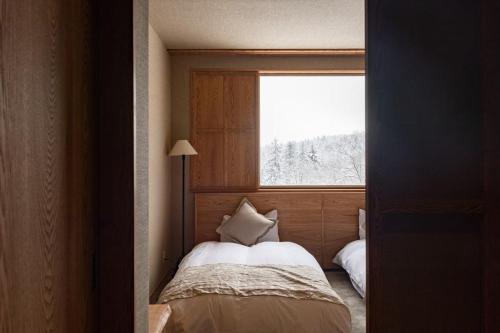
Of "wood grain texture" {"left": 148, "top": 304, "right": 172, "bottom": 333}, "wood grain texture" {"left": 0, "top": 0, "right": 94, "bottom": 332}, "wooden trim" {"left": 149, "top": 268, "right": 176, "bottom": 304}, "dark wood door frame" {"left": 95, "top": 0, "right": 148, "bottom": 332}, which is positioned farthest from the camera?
"wooden trim" {"left": 149, "top": 268, "right": 176, "bottom": 304}

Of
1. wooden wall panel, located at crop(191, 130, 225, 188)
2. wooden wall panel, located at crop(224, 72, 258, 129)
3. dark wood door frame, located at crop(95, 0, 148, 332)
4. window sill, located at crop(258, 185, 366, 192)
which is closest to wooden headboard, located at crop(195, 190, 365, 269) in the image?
window sill, located at crop(258, 185, 366, 192)

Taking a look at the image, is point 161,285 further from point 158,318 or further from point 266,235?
point 158,318

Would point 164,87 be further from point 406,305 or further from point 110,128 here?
point 406,305

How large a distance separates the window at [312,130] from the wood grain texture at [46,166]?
4278 mm

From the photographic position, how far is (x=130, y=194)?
1176 mm

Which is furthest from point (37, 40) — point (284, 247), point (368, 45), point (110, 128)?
point (284, 247)

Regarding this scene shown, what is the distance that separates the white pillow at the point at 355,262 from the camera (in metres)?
3.96

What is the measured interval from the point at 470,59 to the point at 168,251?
174 inches

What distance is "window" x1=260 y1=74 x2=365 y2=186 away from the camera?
5324 mm

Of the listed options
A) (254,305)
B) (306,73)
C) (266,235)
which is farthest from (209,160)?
(254,305)

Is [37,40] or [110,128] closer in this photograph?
[37,40]

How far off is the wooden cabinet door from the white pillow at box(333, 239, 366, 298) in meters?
1.42

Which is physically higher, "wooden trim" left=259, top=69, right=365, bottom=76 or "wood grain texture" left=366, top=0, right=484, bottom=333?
"wooden trim" left=259, top=69, right=365, bottom=76

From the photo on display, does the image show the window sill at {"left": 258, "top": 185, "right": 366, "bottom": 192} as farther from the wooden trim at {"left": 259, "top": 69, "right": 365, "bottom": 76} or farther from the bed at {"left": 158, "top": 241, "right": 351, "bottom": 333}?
the bed at {"left": 158, "top": 241, "right": 351, "bottom": 333}
